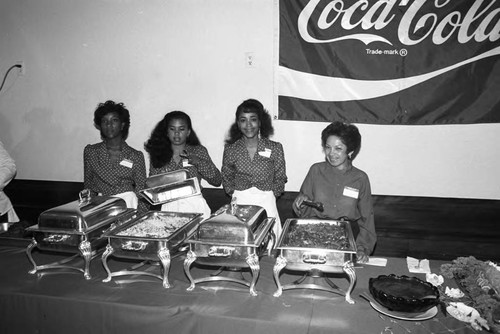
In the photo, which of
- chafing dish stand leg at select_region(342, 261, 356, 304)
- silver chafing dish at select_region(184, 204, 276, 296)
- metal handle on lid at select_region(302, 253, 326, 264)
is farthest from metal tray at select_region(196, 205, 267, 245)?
chafing dish stand leg at select_region(342, 261, 356, 304)

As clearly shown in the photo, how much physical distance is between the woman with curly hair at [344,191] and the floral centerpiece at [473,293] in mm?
654

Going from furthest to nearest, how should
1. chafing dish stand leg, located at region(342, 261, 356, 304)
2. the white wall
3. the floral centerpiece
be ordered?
the white wall → chafing dish stand leg, located at region(342, 261, 356, 304) → the floral centerpiece

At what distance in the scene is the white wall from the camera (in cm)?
348

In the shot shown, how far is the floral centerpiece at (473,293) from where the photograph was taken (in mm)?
1522

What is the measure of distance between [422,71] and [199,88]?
7.07ft

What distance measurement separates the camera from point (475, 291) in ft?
5.53

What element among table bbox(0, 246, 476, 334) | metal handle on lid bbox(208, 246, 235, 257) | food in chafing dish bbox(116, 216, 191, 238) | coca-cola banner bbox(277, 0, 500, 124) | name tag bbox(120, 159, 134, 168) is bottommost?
table bbox(0, 246, 476, 334)

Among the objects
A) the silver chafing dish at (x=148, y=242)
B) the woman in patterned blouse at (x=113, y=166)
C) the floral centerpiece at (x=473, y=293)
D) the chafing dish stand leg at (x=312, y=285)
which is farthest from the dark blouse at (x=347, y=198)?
the woman in patterned blouse at (x=113, y=166)

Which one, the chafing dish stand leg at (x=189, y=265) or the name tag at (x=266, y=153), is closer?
the chafing dish stand leg at (x=189, y=265)

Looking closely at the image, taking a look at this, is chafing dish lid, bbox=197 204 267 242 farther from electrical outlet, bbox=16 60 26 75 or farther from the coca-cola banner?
electrical outlet, bbox=16 60 26 75

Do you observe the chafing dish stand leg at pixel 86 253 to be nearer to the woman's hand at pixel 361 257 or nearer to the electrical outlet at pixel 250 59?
the woman's hand at pixel 361 257

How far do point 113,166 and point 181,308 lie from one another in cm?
195

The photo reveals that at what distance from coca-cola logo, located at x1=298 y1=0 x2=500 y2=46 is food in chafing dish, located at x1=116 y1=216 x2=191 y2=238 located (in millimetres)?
2161

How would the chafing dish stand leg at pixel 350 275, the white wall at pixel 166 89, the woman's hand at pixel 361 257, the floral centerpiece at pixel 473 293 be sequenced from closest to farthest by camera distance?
1. the floral centerpiece at pixel 473 293
2. the chafing dish stand leg at pixel 350 275
3. the woman's hand at pixel 361 257
4. the white wall at pixel 166 89
